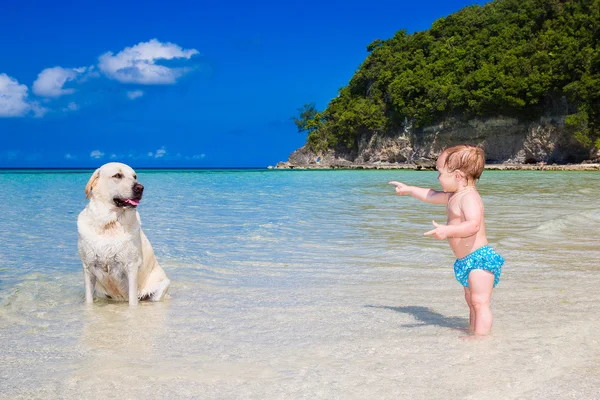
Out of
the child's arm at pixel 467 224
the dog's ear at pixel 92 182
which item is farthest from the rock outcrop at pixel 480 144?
the dog's ear at pixel 92 182

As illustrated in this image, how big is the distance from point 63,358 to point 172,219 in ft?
24.4

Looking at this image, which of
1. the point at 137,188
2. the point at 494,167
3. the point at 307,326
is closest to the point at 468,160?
the point at 307,326

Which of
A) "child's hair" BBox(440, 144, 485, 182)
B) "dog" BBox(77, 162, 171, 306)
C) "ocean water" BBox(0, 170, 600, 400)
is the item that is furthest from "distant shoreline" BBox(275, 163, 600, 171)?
"dog" BBox(77, 162, 171, 306)

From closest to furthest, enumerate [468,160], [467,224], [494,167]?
1. [467,224]
2. [468,160]
3. [494,167]

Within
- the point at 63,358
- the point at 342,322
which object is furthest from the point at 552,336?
the point at 63,358

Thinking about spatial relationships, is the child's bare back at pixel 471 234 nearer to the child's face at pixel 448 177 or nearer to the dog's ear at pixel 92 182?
the child's face at pixel 448 177

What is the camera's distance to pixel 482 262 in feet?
10.0

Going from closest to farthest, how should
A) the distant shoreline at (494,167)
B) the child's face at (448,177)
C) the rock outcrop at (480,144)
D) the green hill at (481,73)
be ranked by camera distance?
the child's face at (448,177) → the distant shoreline at (494,167) → the green hill at (481,73) → the rock outcrop at (480,144)

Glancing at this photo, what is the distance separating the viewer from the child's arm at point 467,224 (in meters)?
2.89

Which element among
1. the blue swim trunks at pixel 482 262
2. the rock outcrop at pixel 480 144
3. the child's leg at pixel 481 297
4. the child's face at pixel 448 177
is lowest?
the child's leg at pixel 481 297

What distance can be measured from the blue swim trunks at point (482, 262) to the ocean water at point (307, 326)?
14.2 inches

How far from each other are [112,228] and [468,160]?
2.48 m

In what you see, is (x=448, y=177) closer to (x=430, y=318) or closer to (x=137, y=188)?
(x=430, y=318)

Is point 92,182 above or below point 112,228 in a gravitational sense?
above
